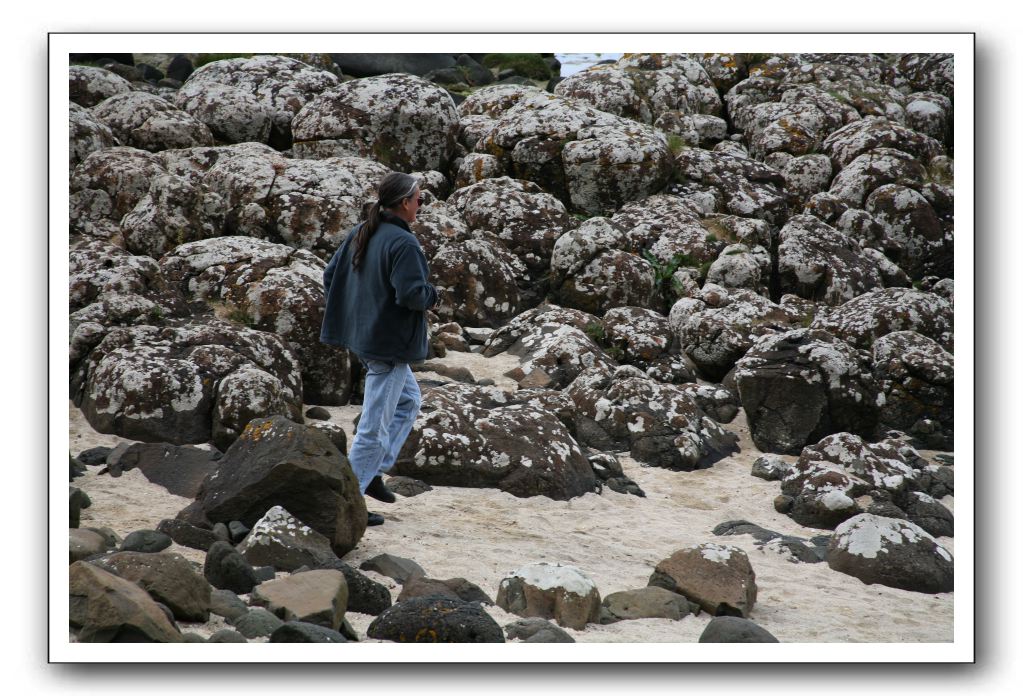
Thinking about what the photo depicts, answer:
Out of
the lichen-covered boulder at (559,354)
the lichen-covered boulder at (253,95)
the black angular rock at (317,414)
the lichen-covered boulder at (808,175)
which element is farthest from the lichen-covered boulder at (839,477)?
the lichen-covered boulder at (253,95)

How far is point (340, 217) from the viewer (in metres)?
10.7

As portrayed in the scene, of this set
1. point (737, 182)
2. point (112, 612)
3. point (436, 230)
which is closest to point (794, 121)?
point (737, 182)

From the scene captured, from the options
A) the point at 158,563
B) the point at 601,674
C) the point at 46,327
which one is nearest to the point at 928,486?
the point at 601,674

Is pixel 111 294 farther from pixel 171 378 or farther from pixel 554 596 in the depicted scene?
pixel 554 596

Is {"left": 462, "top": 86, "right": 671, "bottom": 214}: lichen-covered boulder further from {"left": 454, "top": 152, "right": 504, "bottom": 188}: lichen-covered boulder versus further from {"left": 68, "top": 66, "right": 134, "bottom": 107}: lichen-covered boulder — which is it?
{"left": 68, "top": 66, "right": 134, "bottom": 107}: lichen-covered boulder

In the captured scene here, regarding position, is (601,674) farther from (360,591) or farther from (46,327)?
(46,327)

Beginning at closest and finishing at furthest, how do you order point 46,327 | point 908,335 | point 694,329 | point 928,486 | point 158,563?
point 158,563, point 46,327, point 928,486, point 908,335, point 694,329

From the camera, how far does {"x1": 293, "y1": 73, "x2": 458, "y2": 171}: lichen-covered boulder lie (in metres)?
13.4

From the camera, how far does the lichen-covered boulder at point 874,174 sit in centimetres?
1402

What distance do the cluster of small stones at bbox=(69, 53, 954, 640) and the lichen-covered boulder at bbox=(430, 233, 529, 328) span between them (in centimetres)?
4

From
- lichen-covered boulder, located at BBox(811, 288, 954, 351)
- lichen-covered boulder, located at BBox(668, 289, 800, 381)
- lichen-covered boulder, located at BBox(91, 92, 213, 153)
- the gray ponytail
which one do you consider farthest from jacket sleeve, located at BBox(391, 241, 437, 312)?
lichen-covered boulder, located at BBox(91, 92, 213, 153)

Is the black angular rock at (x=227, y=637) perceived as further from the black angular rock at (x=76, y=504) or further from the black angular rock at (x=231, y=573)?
the black angular rock at (x=76, y=504)

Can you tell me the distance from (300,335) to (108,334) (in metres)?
1.51

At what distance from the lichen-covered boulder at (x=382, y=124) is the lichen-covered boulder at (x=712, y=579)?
9.50 metres
